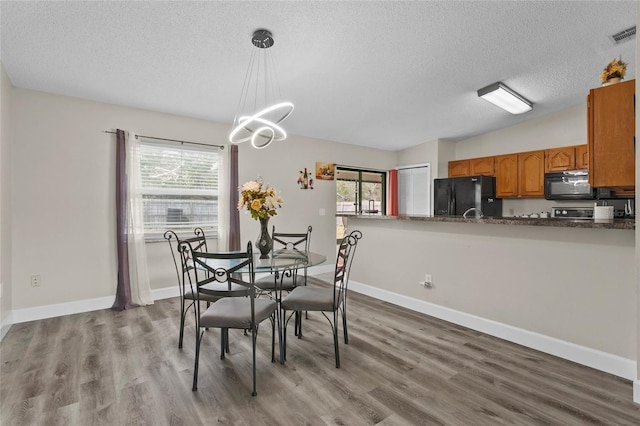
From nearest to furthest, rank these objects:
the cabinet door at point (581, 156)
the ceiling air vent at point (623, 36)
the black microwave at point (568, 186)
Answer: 1. the ceiling air vent at point (623, 36)
2. the black microwave at point (568, 186)
3. the cabinet door at point (581, 156)

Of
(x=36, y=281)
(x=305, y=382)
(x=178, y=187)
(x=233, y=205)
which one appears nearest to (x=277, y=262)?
(x=305, y=382)

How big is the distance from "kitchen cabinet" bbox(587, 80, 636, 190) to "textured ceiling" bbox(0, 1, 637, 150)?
0.82 m

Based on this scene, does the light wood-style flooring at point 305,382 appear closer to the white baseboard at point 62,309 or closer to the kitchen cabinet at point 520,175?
the white baseboard at point 62,309

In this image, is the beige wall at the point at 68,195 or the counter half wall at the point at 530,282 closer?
the counter half wall at the point at 530,282

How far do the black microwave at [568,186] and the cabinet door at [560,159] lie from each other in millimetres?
161

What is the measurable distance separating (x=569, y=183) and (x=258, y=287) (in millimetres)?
4753

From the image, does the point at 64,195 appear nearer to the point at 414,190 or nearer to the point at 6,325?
the point at 6,325

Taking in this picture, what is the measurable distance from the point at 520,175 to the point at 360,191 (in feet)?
9.34

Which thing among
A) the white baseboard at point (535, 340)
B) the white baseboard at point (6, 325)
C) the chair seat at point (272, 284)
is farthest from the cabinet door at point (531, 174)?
the white baseboard at point (6, 325)

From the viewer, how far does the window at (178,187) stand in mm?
3826

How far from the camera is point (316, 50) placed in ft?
9.17

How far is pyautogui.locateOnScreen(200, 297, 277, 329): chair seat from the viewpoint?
1.93 meters

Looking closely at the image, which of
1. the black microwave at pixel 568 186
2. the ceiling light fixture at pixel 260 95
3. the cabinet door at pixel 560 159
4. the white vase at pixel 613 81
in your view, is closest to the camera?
the white vase at pixel 613 81

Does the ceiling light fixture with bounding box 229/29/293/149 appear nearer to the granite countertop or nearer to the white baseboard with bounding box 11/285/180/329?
the granite countertop
